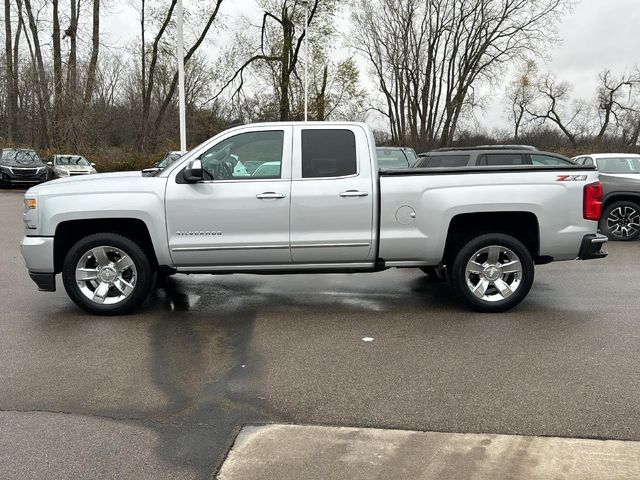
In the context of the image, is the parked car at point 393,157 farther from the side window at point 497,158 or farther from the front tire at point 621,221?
the front tire at point 621,221

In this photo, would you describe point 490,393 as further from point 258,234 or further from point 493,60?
point 493,60

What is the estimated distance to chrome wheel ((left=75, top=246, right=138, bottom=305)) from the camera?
580cm

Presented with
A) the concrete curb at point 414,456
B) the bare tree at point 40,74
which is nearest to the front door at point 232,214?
the concrete curb at point 414,456

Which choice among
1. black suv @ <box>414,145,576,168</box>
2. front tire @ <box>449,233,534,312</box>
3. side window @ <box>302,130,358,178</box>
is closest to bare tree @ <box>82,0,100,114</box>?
black suv @ <box>414,145,576,168</box>

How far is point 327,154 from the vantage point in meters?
5.86

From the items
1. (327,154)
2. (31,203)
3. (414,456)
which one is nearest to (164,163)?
(31,203)

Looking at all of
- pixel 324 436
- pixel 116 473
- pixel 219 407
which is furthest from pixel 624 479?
pixel 116 473

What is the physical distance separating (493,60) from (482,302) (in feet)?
139

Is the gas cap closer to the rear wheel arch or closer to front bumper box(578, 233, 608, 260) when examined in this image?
the rear wheel arch

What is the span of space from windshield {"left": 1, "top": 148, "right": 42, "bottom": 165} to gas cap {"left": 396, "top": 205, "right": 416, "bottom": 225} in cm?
2333

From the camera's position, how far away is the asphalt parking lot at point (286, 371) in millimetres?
3402

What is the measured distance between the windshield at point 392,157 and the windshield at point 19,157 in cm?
1662

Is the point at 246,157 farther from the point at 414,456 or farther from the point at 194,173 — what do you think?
the point at 414,456

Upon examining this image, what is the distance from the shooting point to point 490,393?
3.98 metres
